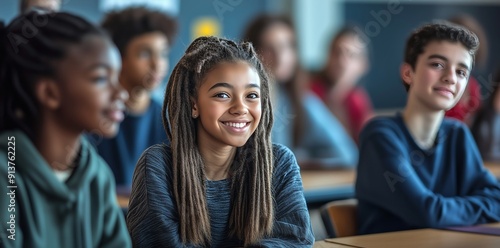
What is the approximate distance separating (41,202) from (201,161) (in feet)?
1.59

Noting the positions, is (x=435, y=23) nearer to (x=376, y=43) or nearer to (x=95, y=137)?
(x=95, y=137)

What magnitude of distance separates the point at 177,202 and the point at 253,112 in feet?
0.78

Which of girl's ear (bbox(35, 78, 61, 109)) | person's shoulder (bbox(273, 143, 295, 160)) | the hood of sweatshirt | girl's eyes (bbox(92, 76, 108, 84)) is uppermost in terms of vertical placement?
girl's eyes (bbox(92, 76, 108, 84))

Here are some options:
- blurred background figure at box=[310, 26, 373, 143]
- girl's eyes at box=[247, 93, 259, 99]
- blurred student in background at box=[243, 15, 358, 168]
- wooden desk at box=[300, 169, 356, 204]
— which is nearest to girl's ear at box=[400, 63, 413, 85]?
girl's eyes at box=[247, 93, 259, 99]

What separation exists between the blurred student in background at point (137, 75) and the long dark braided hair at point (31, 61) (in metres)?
1.67

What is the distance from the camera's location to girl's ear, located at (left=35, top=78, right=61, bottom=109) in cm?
120

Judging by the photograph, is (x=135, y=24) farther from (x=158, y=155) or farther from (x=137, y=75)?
(x=158, y=155)

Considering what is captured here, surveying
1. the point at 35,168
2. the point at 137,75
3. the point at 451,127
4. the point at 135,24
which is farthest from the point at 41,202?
the point at 135,24

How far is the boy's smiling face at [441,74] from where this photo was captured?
1.88 meters

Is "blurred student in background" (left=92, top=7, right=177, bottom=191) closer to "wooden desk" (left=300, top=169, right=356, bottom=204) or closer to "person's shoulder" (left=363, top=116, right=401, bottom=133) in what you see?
"wooden desk" (left=300, top=169, right=356, bottom=204)

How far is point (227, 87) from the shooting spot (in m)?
1.59

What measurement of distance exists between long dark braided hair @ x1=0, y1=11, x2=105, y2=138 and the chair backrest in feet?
3.58

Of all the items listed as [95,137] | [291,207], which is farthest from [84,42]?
[95,137]

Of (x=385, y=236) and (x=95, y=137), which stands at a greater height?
(x=95, y=137)
